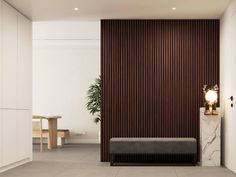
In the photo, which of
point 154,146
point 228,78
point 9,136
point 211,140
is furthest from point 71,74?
point 228,78

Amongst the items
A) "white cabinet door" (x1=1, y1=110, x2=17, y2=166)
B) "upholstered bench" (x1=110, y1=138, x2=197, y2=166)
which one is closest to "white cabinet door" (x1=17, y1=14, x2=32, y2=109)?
"white cabinet door" (x1=1, y1=110, x2=17, y2=166)

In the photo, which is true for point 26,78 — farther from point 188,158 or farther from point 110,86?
point 188,158

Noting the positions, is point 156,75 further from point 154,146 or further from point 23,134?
point 23,134

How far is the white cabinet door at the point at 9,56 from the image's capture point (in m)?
8.21

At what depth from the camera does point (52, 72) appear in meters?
14.7

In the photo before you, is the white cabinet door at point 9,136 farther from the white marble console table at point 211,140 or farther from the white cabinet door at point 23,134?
the white marble console table at point 211,140

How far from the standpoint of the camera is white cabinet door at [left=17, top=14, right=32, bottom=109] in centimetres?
909

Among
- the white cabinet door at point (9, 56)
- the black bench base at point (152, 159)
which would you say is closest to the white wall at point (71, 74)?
the black bench base at point (152, 159)

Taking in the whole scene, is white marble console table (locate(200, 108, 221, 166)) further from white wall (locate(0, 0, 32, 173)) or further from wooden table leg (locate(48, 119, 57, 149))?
wooden table leg (locate(48, 119, 57, 149))

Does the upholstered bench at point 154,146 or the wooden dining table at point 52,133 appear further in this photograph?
the wooden dining table at point 52,133

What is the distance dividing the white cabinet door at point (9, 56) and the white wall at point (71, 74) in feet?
18.9

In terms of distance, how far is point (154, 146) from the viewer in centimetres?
909

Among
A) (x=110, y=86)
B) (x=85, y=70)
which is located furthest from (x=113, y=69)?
(x=85, y=70)

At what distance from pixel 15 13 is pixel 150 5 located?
2.32 m
